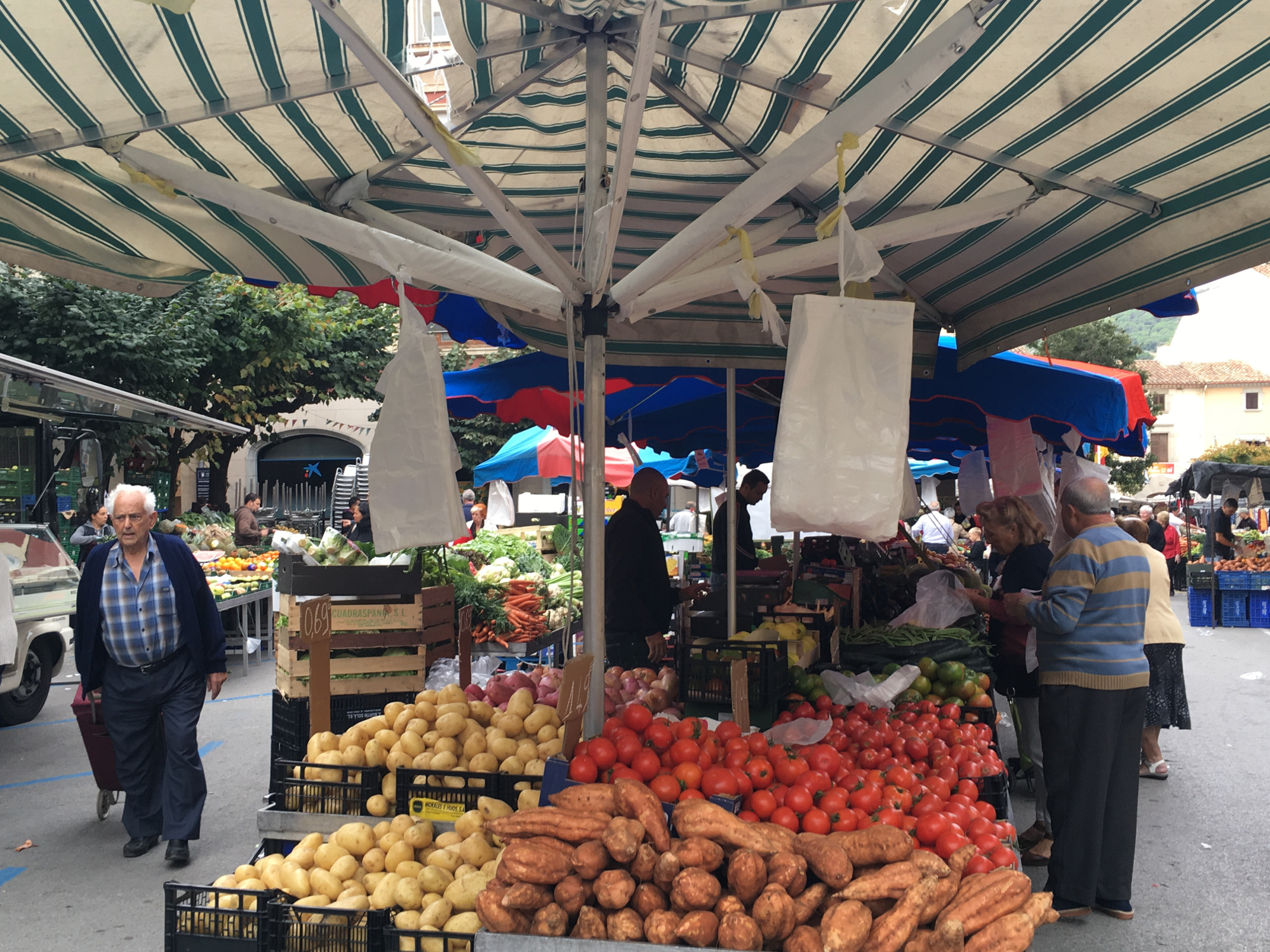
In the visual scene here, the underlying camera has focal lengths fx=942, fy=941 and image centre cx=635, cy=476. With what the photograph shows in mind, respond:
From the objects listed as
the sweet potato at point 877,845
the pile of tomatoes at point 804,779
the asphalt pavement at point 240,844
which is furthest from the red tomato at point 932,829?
the asphalt pavement at point 240,844

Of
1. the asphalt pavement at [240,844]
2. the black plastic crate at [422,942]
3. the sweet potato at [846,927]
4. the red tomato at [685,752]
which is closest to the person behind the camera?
the sweet potato at [846,927]

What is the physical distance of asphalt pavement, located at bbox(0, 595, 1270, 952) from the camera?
4.44 meters

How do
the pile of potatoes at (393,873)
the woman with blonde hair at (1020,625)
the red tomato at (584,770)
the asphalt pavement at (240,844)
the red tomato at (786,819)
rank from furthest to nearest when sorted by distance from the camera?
the woman with blonde hair at (1020,625)
the asphalt pavement at (240,844)
the red tomato at (584,770)
the red tomato at (786,819)
the pile of potatoes at (393,873)

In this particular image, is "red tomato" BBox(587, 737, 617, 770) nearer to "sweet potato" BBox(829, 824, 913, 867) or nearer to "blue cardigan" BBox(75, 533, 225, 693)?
"sweet potato" BBox(829, 824, 913, 867)

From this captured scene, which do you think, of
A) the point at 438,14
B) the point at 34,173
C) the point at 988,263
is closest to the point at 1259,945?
the point at 988,263

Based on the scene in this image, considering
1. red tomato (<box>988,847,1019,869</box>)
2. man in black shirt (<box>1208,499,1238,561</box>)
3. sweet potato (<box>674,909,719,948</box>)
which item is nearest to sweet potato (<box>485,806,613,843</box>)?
sweet potato (<box>674,909,719,948</box>)

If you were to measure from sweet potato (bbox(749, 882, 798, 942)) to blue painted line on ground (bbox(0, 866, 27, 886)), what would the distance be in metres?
4.61

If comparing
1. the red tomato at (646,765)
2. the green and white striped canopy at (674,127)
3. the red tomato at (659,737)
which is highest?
the green and white striped canopy at (674,127)

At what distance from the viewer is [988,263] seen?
4.44 metres

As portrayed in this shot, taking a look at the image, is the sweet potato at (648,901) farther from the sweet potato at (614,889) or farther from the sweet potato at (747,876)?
the sweet potato at (747,876)

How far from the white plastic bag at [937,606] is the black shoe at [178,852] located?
4.24 metres

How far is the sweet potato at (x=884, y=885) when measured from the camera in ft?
8.14

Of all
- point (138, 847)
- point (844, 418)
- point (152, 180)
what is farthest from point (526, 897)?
point (138, 847)

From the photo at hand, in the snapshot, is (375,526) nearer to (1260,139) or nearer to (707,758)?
(707,758)
